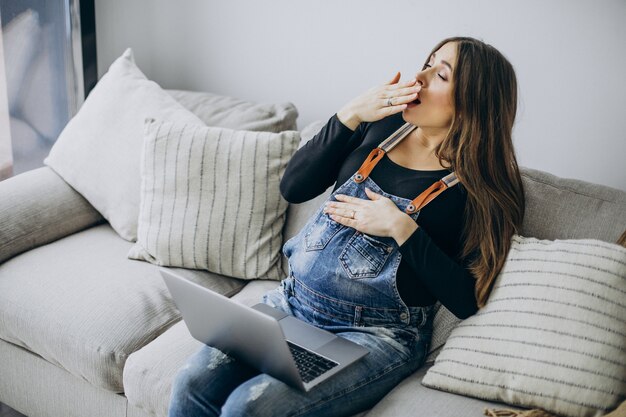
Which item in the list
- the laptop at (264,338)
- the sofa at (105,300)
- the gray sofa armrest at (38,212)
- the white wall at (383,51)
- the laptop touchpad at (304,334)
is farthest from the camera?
the gray sofa armrest at (38,212)

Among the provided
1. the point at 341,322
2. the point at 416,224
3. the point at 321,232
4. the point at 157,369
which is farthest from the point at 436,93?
the point at 157,369

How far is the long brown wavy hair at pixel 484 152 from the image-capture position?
5.10ft

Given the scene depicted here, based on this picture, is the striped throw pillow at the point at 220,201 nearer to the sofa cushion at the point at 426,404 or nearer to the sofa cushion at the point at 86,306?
the sofa cushion at the point at 86,306

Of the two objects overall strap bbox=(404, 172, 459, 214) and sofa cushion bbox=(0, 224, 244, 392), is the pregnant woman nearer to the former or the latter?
overall strap bbox=(404, 172, 459, 214)

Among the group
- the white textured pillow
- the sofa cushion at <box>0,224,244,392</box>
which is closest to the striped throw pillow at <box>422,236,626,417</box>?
the sofa cushion at <box>0,224,244,392</box>

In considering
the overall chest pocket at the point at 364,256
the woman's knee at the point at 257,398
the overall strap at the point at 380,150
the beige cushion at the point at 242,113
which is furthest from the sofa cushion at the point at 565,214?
the beige cushion at the point at 242,113

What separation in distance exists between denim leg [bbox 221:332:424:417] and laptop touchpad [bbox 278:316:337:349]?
52 millimetres

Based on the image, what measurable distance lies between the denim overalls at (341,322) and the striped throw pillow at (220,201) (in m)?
0.24

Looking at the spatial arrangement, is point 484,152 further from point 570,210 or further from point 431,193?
point 570,210

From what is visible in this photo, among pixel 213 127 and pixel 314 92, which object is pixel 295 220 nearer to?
pixel 213 127

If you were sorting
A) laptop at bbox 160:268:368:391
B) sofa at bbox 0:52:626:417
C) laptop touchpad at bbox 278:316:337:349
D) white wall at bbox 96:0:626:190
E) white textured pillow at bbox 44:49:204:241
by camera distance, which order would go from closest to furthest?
laptop at bbox 160:268:368:391 → laptop touchpad at bbox 278:316:337:349 → sofa at bbox 0:52:626:417 → white wall at bbox 96:0:626:190 → white textured pillow at bbox 44:49:204:241

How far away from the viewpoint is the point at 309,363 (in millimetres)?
1443

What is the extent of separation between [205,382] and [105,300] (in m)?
0.50

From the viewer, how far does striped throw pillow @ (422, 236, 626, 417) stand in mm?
1354
